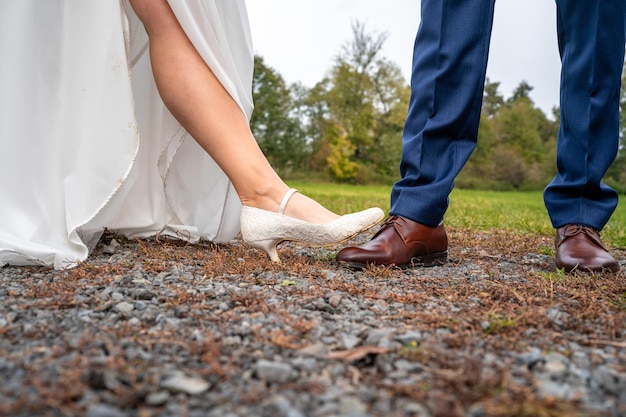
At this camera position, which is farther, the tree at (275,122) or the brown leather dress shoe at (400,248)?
the tree at (275,122)

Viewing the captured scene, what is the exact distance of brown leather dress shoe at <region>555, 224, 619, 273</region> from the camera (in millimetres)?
2109

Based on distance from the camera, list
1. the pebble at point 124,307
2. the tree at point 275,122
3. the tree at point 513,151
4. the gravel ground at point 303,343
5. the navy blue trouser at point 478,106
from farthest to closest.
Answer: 1. the tree at point 513,151
2. the tree at point 275,122
3. the navy blue trouser at point 478,106
4. the pebble at point 124,307
5. the gravel ground at point 303,343

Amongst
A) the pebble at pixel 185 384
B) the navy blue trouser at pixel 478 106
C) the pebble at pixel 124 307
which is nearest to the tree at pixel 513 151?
the navy blue trouser at pixel 478 106

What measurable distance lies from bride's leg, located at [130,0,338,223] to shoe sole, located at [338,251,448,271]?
8.0 inches

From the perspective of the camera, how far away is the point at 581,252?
217 centimetres

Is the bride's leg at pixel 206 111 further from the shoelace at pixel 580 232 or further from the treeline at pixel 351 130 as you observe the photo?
the treeline at pixel 351 130

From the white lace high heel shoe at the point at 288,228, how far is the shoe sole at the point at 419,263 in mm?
112

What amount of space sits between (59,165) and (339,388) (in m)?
1.72

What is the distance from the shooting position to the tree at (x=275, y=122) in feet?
93.7

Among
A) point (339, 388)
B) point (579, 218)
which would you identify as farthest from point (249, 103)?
point (339, 388)

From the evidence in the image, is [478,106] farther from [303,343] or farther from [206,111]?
[303,343]

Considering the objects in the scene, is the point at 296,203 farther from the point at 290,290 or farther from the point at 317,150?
the point at 317,150

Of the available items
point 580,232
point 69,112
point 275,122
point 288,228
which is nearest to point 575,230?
point 580,232

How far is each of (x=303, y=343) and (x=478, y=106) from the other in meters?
1.54
